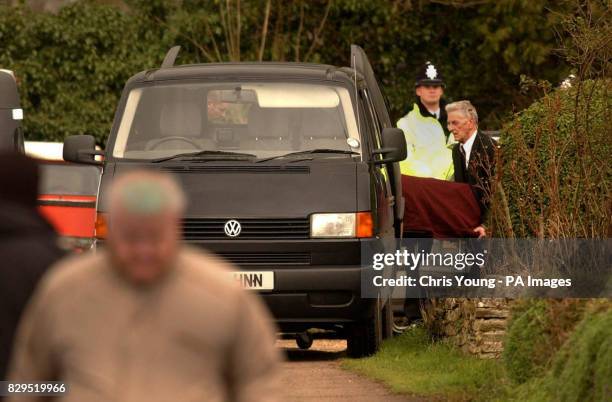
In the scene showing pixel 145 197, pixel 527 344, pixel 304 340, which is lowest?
pixel 304 340

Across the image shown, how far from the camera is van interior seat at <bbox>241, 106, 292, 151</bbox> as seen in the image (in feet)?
42.1

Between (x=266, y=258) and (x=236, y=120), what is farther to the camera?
(x=236, y=120)

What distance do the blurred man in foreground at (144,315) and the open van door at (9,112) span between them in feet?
57.7

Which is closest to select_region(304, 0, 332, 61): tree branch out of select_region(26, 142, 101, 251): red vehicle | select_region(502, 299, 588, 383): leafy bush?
select_region(26, 142, 101, 251): red vehicle

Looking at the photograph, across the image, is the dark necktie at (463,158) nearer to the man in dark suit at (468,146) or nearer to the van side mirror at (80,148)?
the man in dark suit at (468,146)

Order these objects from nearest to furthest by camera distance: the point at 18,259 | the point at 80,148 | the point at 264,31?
1. the point at 18,259
2. the point at 80,148
3. the point at 264,31

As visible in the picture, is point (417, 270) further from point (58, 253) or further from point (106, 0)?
point (106, 0)

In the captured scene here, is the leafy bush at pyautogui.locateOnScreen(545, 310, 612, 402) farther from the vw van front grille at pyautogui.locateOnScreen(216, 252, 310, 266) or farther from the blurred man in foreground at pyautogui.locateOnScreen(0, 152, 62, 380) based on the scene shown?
the vw van front grille at pyautogui.locateOnScreen(216, 252, 310, 266)

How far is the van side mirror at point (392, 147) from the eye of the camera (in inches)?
500

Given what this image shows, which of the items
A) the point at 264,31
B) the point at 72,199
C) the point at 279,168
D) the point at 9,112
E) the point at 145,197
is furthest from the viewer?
the point at 264,31

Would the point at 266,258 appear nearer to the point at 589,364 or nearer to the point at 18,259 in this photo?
the point at 589,364

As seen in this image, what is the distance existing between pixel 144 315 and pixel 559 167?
8.15m

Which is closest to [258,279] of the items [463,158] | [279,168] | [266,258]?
[266,258]

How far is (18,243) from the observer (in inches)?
231
